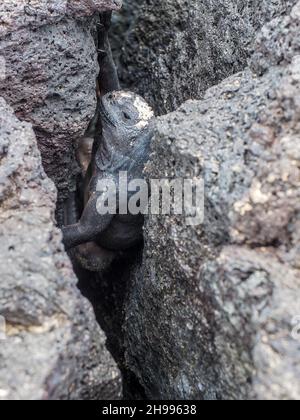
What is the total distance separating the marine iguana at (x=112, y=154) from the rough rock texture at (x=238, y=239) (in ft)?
1.32

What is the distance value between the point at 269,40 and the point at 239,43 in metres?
0.52

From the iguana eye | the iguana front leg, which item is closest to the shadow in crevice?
the iguana front leg

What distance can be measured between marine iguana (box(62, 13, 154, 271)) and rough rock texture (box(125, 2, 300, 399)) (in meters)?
0.40

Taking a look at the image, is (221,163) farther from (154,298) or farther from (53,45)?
(53,45)

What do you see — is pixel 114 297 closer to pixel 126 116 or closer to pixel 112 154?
pixel 112 154

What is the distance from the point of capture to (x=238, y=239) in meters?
1.63

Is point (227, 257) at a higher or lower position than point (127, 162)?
lower

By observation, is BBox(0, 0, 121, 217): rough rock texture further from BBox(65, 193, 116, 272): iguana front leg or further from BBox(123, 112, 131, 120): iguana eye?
BBox(65, 193, 116, 272): iguana front leg

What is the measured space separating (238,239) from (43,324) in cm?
57

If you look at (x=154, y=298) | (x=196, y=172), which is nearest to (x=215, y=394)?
(x=154, y=298)

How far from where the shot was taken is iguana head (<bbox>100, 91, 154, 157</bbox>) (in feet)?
7.82

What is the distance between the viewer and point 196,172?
1749mm

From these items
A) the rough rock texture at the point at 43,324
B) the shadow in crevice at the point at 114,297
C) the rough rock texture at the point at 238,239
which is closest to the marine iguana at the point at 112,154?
the shadow in crevice at the point at 114,297

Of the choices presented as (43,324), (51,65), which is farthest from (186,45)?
(43,324)
